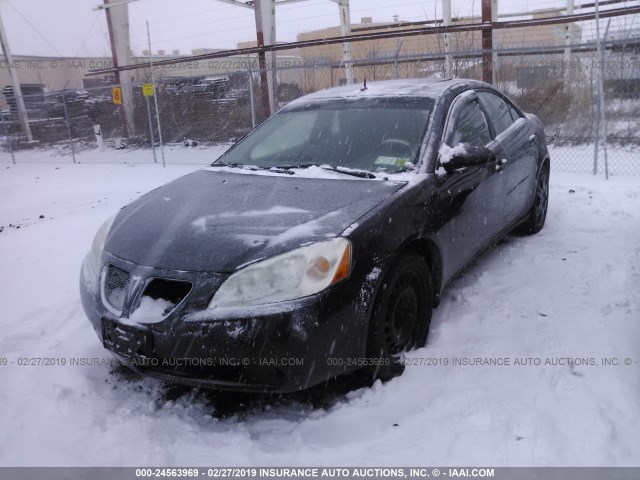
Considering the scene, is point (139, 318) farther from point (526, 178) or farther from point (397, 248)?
point (526, 178)

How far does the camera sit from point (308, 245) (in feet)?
7.59

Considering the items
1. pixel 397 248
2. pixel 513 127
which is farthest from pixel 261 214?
pixel 513 127

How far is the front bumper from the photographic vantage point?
2193mm

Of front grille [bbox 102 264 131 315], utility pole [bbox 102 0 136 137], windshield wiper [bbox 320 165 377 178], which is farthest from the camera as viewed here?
utility pole [bbox 102 0 136 137]

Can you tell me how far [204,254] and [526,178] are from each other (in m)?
3.17

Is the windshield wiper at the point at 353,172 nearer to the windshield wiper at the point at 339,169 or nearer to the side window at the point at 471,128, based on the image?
the windshield wiper at the point at 339,169

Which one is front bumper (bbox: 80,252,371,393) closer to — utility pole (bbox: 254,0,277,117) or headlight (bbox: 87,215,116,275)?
headlight (bbox: 87,215,116,275)

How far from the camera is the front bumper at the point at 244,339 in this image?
2193mm

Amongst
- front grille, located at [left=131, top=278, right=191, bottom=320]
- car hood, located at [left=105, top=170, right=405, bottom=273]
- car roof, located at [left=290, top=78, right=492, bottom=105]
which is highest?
car roof, located at [left=290, top=78, right=492, bottom=105]

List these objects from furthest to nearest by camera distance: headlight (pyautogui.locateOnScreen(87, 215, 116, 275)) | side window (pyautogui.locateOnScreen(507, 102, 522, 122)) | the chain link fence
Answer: the chain link fence → side window (pyautogui.locateOnScreen(507, 102, 522, 122)) → headlight (pyautogui.locateOnScreen(87, 215, 116, 275))

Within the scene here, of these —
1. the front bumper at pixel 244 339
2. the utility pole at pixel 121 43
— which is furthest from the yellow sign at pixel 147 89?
the front bumper at pixel 244 339

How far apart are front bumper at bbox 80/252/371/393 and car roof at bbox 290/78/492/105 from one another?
1.76 meters

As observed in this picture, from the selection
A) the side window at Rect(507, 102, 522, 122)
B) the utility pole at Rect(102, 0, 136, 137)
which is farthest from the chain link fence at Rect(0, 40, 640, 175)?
the side window at Rect(507, 102, 522, 122)

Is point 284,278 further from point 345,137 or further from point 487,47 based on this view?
point 487,47
